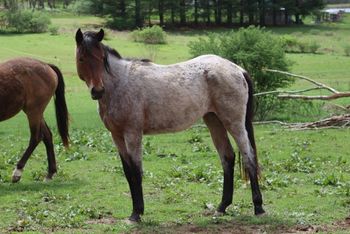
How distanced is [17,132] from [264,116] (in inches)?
318

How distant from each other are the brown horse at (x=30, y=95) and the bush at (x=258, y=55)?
10.4 m

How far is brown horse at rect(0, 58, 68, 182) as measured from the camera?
10.6m

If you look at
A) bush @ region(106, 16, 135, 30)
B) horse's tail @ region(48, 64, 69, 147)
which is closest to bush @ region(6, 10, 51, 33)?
bush @ region(106, 16, 135, 30)

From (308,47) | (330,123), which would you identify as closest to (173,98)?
(330,123)

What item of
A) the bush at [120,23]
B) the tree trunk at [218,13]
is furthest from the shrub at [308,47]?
the tree trunk at [218,13]

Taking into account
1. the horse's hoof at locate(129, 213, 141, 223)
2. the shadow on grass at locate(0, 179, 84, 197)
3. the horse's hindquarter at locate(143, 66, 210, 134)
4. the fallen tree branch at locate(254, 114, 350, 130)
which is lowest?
the fallen tree branch at locate(254, 114, 350, 130)

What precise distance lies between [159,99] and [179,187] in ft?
7.69

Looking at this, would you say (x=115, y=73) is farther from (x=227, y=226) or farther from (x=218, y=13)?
(x=218, y=13)

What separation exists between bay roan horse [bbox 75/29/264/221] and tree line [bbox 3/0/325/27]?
194 feet

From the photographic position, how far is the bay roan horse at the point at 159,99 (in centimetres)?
749

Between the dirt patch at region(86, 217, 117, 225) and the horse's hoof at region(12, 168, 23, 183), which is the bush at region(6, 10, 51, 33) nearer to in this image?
the horse's hoof at region(12, 168, 23, 183)

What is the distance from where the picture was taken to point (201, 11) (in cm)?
7331

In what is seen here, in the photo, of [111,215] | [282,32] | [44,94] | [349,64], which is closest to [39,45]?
[349,64]

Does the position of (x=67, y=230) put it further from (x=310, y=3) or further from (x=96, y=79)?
(x=310, y=3)
